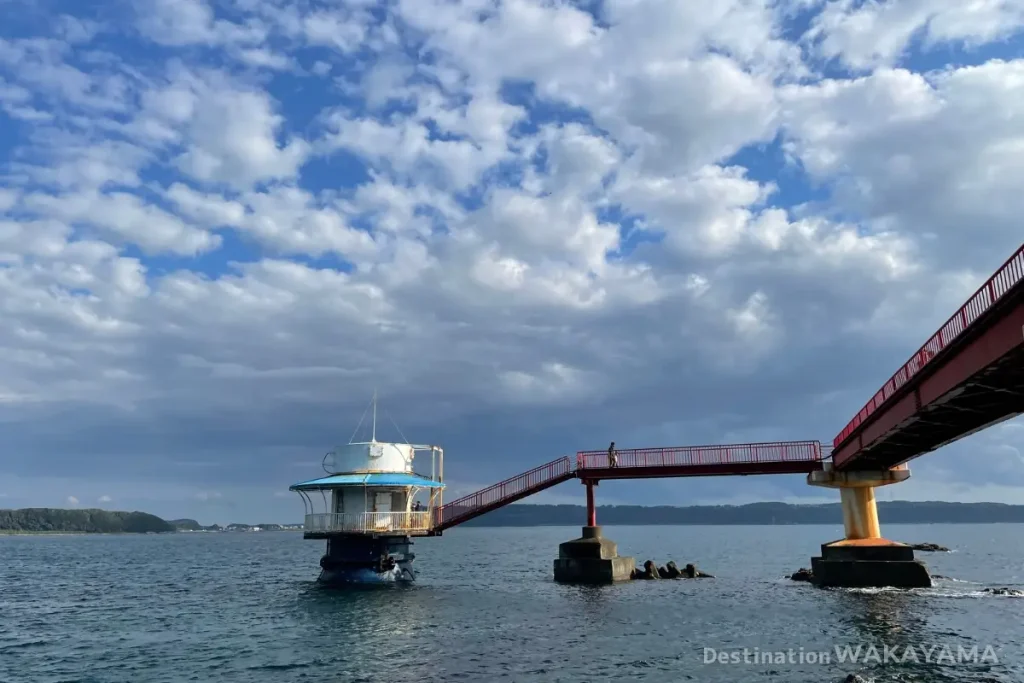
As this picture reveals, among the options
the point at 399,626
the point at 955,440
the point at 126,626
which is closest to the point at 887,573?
the point at 955,440

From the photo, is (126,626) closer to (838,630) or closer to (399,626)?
(399,626)

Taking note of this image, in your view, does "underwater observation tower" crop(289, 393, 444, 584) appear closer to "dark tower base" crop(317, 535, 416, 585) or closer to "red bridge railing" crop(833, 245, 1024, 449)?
"dark tower base" crop(317, 535, 416, 585)

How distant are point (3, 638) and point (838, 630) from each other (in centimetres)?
3731

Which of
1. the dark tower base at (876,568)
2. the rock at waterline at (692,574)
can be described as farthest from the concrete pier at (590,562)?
the dark tower base at (876,568)

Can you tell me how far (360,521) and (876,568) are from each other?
3298 centimetres

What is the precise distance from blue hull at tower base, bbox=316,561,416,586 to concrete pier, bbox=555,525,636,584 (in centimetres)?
1138

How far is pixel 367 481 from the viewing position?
4503 cm

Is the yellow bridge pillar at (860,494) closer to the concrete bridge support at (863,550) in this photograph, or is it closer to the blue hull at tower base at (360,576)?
the concrete bridge support at (863,550)

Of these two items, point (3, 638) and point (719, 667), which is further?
point (3, 638)

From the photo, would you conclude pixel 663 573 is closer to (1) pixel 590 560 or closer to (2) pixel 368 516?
(1) pixel 590 560

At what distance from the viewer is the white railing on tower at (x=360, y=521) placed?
45.6 meters

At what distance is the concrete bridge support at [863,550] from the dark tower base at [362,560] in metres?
28.5

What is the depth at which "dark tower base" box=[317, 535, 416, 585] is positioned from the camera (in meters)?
45.8

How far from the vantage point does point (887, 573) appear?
4600cm
